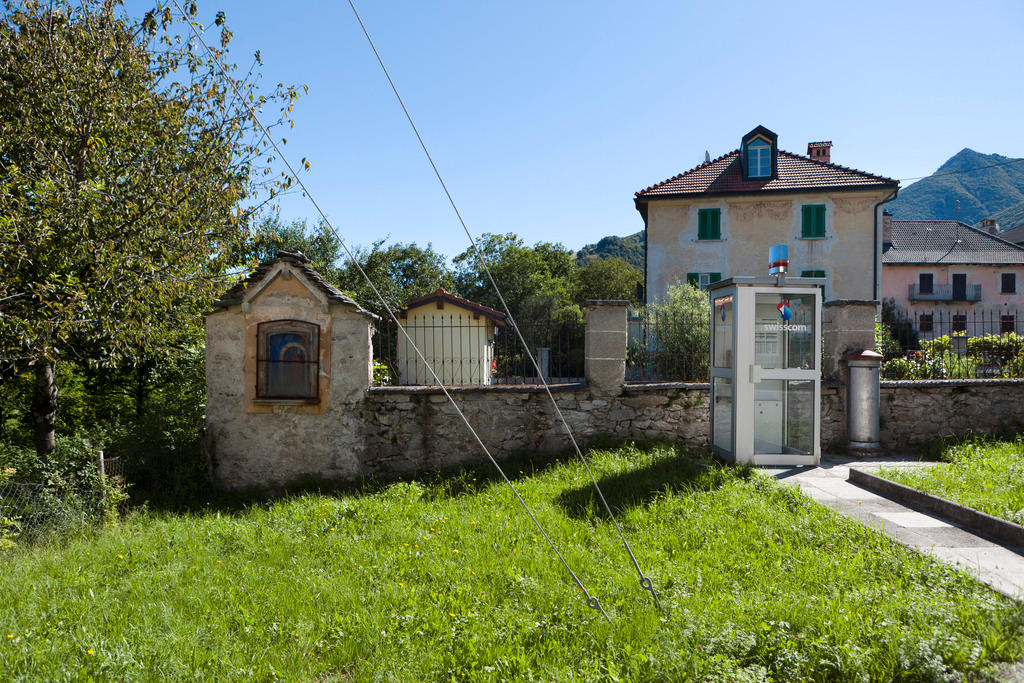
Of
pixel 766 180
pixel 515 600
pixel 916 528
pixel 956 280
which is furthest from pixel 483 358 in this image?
pixel 956 280

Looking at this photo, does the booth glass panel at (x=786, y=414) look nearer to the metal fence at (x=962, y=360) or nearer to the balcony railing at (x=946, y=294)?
Answer: the metal fence at (x=962, y=360)

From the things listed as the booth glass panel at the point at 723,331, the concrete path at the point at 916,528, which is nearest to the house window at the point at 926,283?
the concrete path at the point at 916,528

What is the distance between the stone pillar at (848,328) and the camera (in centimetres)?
866

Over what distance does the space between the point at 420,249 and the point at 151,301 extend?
33781 millimetres

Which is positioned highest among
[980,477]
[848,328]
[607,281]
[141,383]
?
[607,281]

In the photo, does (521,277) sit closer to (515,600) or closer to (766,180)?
(766,180)

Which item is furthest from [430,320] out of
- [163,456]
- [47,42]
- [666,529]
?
[666,529]

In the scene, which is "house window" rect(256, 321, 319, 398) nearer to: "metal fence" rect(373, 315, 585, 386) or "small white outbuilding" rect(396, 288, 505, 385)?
"metal fence" rect(373, 315, 585, 386)

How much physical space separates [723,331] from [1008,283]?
37438 mm

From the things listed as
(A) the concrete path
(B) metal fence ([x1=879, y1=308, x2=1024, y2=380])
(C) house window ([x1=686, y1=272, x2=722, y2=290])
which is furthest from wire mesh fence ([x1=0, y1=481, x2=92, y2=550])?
(C) house window ([x1=686, y1=272, x2=722, y2=290])

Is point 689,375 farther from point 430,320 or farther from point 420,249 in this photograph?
point 420,249

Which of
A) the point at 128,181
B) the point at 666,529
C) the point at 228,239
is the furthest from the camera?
the point at 228,239

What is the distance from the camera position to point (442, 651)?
3.59 m

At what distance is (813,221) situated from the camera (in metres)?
21.4
